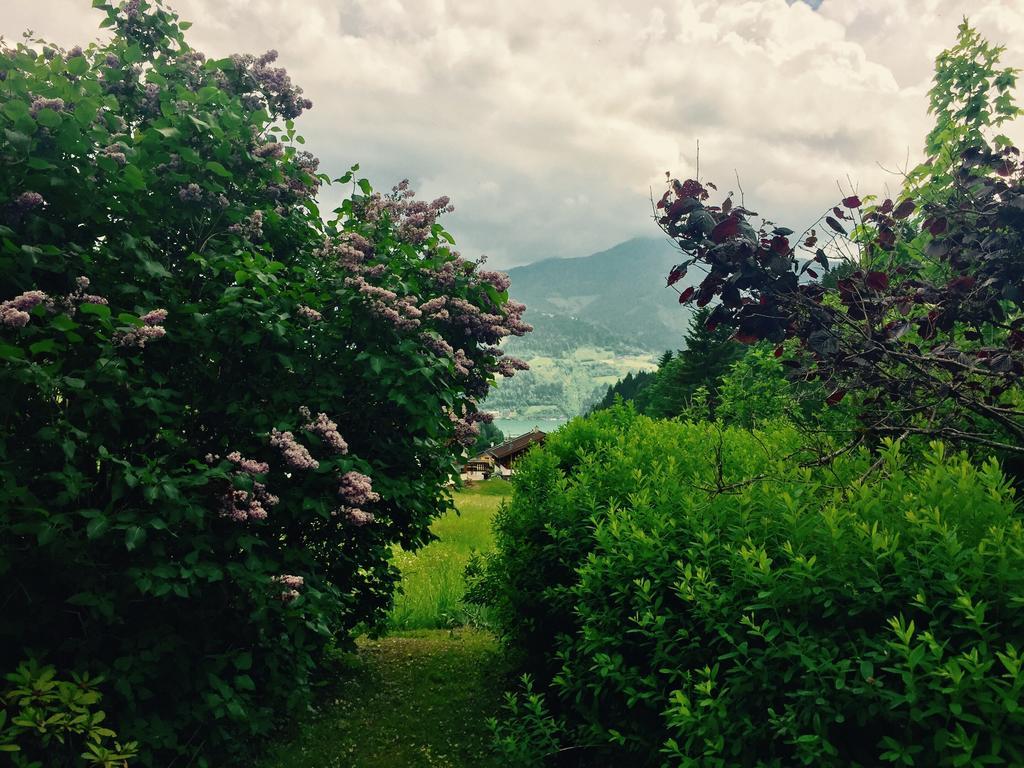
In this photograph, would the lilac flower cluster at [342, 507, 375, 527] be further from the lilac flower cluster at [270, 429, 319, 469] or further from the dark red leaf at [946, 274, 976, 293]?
the dark red leaf at [946, 274, 976, 293]

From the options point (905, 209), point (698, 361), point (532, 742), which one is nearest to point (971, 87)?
point (905, 209)

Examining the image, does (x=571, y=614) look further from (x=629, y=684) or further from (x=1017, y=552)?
(x=1017, y=552)

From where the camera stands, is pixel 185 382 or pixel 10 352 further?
pixel 185 382

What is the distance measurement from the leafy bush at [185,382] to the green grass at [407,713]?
1.62ft

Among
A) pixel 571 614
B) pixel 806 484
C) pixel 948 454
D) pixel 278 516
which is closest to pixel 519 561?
pixel 571 614

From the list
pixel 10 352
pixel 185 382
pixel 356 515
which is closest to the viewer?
pixel 10 352

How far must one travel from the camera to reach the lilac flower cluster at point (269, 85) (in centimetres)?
568

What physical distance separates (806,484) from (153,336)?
3961mm

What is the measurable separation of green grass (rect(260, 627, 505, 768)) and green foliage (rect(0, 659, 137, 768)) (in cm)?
142

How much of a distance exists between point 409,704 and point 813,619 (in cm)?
467

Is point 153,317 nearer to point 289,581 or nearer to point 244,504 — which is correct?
point 244,504

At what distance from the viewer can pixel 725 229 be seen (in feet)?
12.1

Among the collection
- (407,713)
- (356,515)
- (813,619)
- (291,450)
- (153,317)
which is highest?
(153,317)

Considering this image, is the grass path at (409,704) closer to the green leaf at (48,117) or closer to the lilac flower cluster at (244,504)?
the lilac flower cluster at (244,504)
